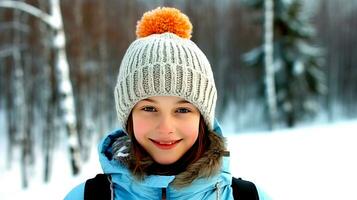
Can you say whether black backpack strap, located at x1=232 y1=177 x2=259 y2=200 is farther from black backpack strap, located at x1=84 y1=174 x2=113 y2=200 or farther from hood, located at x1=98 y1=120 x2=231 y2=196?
black backpack strap, located at x1=84 y1=174 x2=113 y2=200

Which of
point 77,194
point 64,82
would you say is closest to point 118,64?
point 64,82

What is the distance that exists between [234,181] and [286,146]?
6.58 meters

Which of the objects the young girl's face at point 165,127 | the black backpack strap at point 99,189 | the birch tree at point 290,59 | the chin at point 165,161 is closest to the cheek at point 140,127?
the young girl's face at point 165,127

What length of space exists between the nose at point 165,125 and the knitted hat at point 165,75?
0.10 m

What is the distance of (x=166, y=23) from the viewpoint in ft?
6.12

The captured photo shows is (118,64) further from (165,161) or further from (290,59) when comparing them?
(165,161)

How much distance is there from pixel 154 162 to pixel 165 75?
1.01 feet

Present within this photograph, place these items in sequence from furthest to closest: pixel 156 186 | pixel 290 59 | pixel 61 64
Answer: pixel 290 59 < pixel 61 64 < pixel 156 186

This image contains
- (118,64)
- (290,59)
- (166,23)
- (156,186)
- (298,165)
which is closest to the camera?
(156,186)

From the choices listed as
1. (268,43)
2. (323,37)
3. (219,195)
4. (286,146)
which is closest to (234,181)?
(219,195)

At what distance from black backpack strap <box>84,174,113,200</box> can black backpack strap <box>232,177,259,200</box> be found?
0.45 meters

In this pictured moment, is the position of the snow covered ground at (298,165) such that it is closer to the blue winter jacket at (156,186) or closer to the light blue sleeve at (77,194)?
the blue winter jacket at (156,186)

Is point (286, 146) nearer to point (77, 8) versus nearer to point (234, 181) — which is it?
point (234, 181)

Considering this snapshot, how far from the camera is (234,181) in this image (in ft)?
5.64
